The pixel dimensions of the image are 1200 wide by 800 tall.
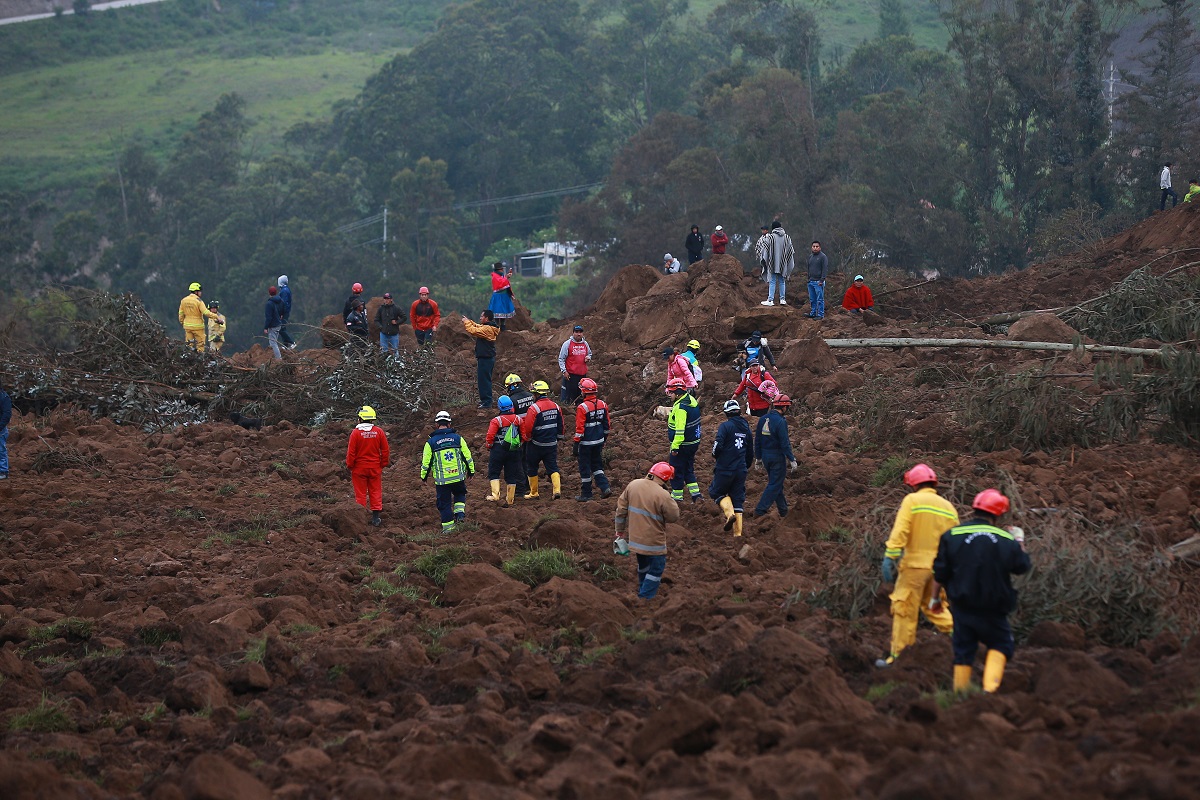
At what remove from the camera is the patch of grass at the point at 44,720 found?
29.6 feet

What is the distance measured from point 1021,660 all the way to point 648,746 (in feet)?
9.78

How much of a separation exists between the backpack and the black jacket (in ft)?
27.7

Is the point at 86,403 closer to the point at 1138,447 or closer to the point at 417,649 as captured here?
the point at 417,649

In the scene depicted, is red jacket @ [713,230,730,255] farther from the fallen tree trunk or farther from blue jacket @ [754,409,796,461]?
blue jacket @ [754,409,796,461]

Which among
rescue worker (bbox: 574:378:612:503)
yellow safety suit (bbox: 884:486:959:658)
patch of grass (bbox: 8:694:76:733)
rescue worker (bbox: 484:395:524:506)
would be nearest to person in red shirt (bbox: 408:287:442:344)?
rescue worker (bbox: 484:395:524:506)

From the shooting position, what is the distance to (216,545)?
48.7 feet

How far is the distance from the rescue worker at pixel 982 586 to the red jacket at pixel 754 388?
819cm

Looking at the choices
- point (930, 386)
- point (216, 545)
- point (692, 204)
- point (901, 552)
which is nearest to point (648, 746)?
point (901, 552)

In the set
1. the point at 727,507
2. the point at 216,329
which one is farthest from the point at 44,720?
the point at 216,329

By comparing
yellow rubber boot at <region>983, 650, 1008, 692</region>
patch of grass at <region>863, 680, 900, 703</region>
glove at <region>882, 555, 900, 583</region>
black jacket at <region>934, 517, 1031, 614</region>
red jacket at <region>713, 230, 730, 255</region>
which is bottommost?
patch of grass at <region>863, 680, 900, 703</region>

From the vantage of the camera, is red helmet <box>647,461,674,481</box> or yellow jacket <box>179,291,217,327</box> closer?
red helmet <box>647,461,674,481</box>

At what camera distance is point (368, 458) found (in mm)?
15141

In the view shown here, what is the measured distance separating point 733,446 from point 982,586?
5.44m

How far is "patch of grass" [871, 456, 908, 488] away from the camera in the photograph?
15.0m
